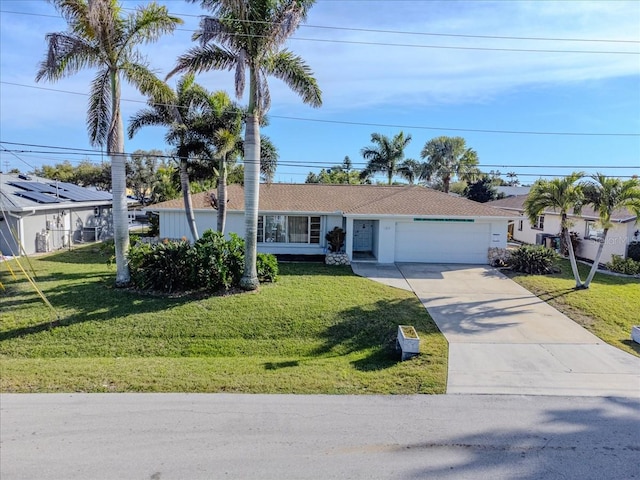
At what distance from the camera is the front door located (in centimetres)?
2289

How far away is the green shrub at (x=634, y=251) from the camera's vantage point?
18.8 metres

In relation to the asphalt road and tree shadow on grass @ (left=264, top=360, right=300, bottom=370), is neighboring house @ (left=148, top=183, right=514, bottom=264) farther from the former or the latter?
the asphalt road

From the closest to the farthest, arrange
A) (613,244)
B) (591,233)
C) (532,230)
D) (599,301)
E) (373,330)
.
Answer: (373,330) < (599,301) < (613,244) < (591,233) < (532,230)

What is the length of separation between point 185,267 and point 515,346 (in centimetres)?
962

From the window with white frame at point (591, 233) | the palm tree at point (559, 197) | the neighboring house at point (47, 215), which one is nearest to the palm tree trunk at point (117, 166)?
the neighboring house at point (47, 215)

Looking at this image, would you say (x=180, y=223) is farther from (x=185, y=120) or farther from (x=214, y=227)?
(x=185, y=120)

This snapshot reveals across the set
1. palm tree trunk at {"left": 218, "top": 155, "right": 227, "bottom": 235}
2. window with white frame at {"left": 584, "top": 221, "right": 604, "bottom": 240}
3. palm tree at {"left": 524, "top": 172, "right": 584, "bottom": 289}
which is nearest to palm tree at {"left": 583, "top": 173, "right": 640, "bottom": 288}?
palm tree at {"left": 524, "top": 172, "right": 584, "bottom": 289}

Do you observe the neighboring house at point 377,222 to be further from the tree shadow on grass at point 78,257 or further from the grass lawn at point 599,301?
the tree shadow on grass at point 78,257

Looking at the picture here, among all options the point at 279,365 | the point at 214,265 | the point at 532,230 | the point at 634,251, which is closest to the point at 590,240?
the point at 634,251

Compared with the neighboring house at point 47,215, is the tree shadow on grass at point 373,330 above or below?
below

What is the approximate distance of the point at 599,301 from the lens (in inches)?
537

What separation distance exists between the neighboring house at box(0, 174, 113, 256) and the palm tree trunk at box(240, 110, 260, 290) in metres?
9.88

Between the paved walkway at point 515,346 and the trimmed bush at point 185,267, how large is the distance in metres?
6.21

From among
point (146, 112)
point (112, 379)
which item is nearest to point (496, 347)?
point (112, 379)
